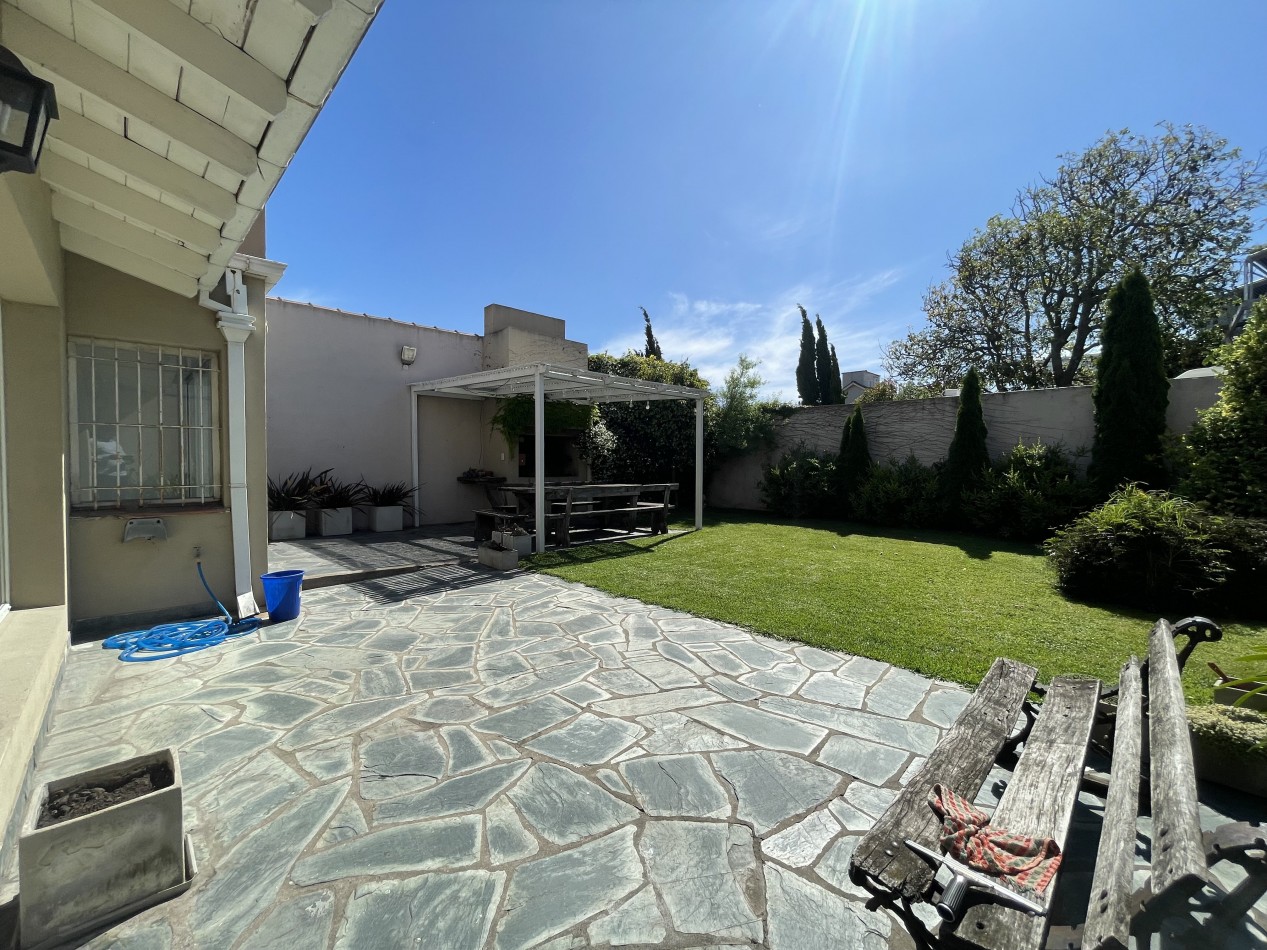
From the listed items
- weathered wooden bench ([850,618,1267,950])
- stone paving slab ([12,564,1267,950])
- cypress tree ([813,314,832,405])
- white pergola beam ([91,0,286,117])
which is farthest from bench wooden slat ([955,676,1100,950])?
cypress tree ([813,314,832,405])

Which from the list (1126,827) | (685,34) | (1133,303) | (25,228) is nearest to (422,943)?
(1126,827)

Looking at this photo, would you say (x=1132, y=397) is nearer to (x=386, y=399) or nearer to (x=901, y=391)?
(x=386, y=399)

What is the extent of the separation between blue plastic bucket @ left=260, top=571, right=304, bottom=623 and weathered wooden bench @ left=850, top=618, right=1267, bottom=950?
16.4 feet

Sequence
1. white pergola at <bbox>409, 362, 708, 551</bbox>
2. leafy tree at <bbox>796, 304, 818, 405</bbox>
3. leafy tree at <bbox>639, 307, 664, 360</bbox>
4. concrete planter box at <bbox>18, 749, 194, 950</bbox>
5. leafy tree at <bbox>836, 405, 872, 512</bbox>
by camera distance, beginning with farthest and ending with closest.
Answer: leafy tree at <bbox>796, 304, 818, 405</bbox>
leafy tree at <bbox>639, 307, 664, 360</bbox>
leafy tree at <bbox>836, 405, 872, 512</bbox>
white pergola at <bbox>409, 362, 708, 551</bbox>
concrete planter box at <bbox>18, 749, 194, 950</bbox>

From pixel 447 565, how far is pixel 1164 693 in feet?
22.6

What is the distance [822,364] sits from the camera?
26.3m

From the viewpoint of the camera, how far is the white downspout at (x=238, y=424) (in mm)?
4680

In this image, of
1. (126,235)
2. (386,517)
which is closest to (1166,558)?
(126,235)

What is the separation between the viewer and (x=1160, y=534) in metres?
5.18

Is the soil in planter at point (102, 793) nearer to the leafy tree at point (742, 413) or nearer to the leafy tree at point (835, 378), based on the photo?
the leafy tree at point (742, 413)

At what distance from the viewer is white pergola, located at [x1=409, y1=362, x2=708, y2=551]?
7.81 metres

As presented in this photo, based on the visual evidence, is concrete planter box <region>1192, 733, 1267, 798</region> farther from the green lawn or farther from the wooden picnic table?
the wooden picnic table

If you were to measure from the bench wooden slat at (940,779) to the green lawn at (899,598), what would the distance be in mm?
1217

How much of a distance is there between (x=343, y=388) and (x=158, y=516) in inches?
221
